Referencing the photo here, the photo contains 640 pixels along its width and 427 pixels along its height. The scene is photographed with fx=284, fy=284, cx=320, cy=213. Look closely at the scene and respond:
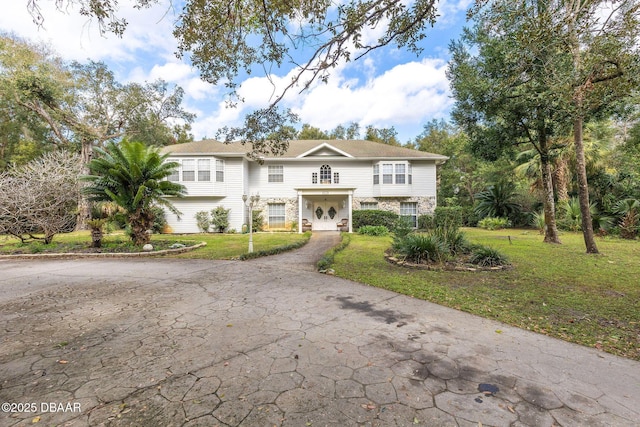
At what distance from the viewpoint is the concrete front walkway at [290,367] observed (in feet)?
7.07

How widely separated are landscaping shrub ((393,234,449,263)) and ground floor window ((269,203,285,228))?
12.4 meters

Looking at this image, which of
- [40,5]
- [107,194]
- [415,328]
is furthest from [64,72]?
[415,328]

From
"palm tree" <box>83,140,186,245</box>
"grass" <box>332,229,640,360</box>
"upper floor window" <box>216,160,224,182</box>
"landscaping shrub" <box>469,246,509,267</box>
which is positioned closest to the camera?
"grass" <box>332,229,640,360</box>

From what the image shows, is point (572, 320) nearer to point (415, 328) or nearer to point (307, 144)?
point (415, 328)

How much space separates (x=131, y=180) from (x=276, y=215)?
998 centimetres

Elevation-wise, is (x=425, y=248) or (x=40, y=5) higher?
(x=40, y=5)

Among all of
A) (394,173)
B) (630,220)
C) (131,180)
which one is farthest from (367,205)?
(131,180)

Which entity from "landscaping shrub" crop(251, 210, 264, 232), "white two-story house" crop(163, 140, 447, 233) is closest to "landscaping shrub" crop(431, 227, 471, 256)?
"white two-story house" crop(163, 140, 447, 233)

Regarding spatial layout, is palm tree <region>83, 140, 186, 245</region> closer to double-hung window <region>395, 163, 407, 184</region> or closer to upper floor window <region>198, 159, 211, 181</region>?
upper floor window <region>198, 159, 211, 181</region>

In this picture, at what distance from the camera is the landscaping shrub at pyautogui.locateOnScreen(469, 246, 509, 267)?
7.48m

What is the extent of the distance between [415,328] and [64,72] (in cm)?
2952

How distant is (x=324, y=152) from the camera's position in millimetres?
19344

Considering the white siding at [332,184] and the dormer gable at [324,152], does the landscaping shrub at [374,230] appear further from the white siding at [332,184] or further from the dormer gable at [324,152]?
the dormer gable at [324,152]

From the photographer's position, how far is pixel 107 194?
10.5 meters
